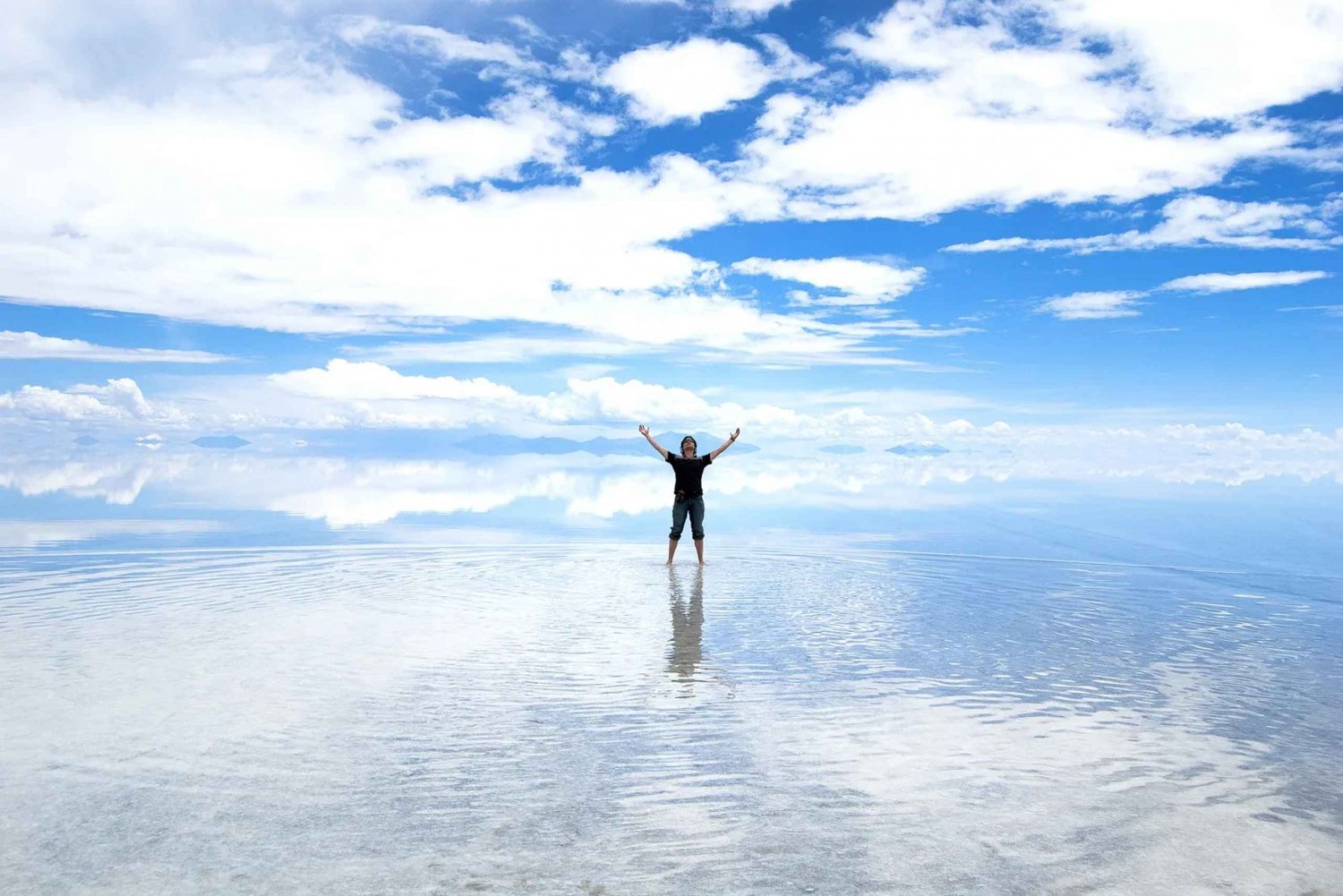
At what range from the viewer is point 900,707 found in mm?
10078

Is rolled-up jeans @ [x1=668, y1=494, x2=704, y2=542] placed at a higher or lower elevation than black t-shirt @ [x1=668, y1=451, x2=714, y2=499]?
lower

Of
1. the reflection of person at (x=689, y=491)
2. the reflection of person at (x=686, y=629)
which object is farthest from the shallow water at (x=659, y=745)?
the reflection of person at (x=689, y=491)

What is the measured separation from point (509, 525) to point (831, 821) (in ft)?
94.2

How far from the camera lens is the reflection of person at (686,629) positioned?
38.5 feet

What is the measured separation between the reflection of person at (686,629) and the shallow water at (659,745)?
0.40ft

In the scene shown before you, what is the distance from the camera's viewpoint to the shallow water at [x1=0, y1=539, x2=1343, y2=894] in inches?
245

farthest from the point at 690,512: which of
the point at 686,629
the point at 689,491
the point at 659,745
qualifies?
the point at 659,745

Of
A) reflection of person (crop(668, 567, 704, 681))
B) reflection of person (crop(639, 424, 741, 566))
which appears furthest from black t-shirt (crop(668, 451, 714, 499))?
reflection of person (crop(668, 567, 704, 681))

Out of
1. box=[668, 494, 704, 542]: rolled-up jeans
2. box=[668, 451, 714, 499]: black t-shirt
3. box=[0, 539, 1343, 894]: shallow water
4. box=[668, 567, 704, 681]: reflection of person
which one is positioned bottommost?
box=[0, 539, 1343, 894]: shallow water

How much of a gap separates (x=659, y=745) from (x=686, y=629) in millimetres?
5628

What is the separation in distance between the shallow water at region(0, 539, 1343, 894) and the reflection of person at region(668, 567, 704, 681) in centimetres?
12

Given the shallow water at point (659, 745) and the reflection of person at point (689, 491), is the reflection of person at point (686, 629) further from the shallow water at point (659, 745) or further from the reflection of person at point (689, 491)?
→ the reflection of person at point (689, 491)

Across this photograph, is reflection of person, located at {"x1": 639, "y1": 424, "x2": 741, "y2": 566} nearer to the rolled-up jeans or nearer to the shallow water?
the rolled-up jeans

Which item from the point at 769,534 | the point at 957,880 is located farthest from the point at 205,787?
the point at 769,534
